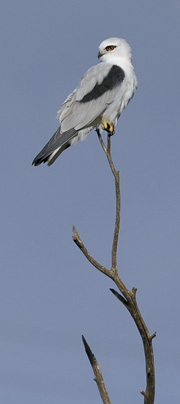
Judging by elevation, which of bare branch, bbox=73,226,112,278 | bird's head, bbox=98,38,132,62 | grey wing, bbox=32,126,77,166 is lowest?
bare branch, bbox=73,226,112,278

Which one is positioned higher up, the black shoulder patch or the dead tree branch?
the black shoulder patch

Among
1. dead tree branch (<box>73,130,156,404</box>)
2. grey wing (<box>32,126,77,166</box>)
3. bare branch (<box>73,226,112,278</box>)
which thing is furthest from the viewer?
grey wing (<box>32,126,77,166</box>)

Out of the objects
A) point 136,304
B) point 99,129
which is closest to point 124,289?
point 136,304

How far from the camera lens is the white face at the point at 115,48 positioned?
941 cm

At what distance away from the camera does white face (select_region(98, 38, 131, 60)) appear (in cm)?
941

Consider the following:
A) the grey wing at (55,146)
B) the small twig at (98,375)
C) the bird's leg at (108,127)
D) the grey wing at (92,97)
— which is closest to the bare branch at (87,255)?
the small twig at (98,375)

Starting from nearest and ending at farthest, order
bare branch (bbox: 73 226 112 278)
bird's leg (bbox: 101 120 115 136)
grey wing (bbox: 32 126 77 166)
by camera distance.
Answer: bare branch (bbox: 73 226 112 278) < grey wing (bbox: 32 126 77 166) < bird's leg (bbox: 101 120 115 136)

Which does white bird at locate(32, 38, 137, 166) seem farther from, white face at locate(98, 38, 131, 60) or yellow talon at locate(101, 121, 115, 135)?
white face at locate(98, 38, 131, 60)

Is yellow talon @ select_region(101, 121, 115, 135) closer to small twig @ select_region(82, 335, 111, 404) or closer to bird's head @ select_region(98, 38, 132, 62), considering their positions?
bird's head @ select_region(98, 38, 132, 62)

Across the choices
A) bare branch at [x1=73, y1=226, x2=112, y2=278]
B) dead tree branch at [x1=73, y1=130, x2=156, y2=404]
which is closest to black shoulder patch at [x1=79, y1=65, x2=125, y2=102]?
dead tree branch at [x1=73, y1=130, x2=156, y2=404]

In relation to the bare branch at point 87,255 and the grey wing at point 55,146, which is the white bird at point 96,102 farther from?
the bare branch at point 87,255

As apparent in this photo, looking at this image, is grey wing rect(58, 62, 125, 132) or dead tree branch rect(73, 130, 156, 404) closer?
dead tree branch rect(73, 130, 156, 404)

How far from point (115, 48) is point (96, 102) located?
0.97m

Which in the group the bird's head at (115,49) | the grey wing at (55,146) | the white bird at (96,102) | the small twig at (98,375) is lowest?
the small twig at (98,375)
